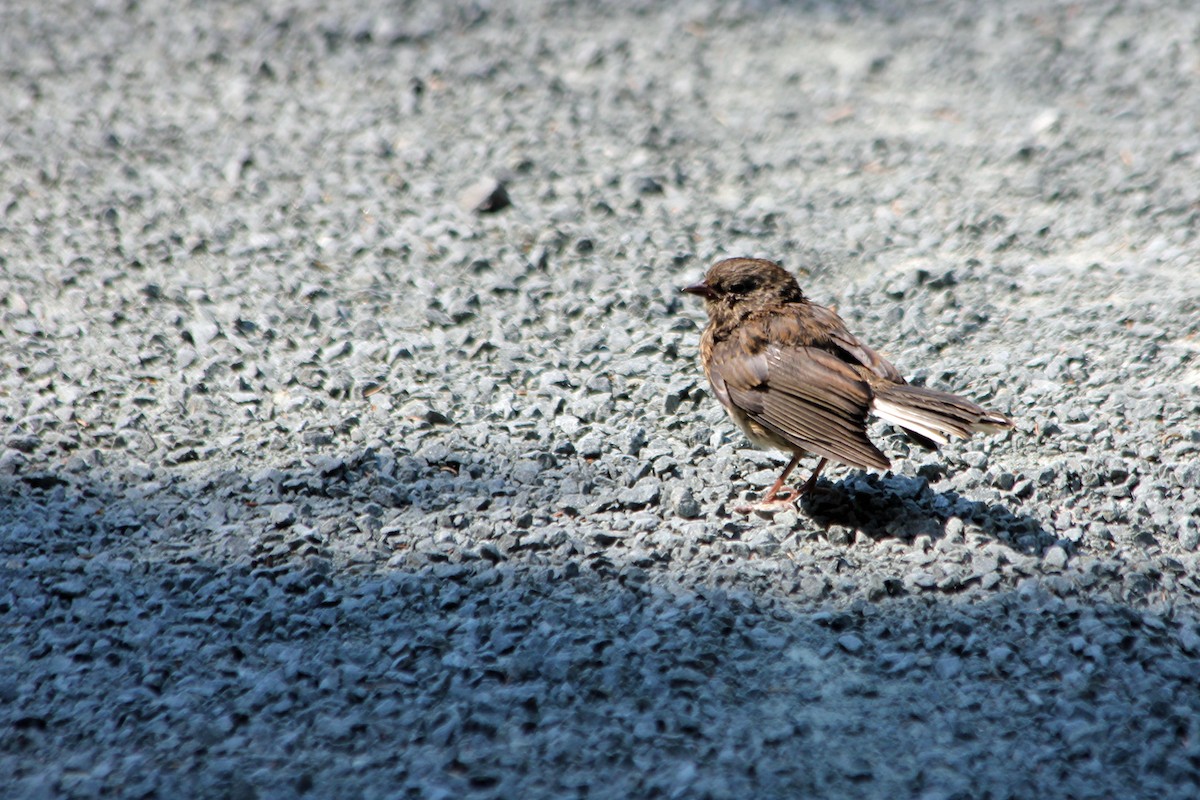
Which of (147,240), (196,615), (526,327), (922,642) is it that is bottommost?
(922,642)

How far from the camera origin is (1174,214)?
6.95m

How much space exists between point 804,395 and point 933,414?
0.57m

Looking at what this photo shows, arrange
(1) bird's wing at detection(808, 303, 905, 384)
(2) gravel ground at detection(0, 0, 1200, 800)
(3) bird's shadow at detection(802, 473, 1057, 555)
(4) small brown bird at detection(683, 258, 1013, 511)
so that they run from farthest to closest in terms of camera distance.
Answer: (1) bird's wing at detection(808, 303, 905, 384) < (3) bird's shadow at detection(802, 473, 1057, 555) < (4) small brown bird at detection(683, 258, 1013, 511) < (2) gravel ground at detection(0, 0, 1200, 800)

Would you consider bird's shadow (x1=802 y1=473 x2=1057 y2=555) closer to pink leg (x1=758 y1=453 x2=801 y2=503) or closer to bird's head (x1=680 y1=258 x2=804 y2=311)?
pink leg (x1=758 y1=453 x2=801 y2=503)

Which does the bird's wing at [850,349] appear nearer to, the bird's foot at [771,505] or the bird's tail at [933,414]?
the bird's tail at [933,414]

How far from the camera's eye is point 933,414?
14.3 ft

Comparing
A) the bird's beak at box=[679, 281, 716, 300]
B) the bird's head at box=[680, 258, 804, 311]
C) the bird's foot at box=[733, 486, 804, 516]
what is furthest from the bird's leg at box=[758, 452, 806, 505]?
the bird's beak at box=[679, 281, 716, 300]

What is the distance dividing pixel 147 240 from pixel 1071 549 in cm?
514

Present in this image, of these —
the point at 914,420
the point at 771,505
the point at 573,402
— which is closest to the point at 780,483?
the point at 771,505

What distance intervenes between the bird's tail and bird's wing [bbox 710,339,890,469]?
0.11 metres

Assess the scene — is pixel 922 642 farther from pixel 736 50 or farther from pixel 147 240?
pixel 736 50

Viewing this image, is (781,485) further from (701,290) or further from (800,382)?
(701,290)

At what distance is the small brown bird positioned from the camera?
174 inches

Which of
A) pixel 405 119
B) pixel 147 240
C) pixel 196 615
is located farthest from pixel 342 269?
pixel 196 615
